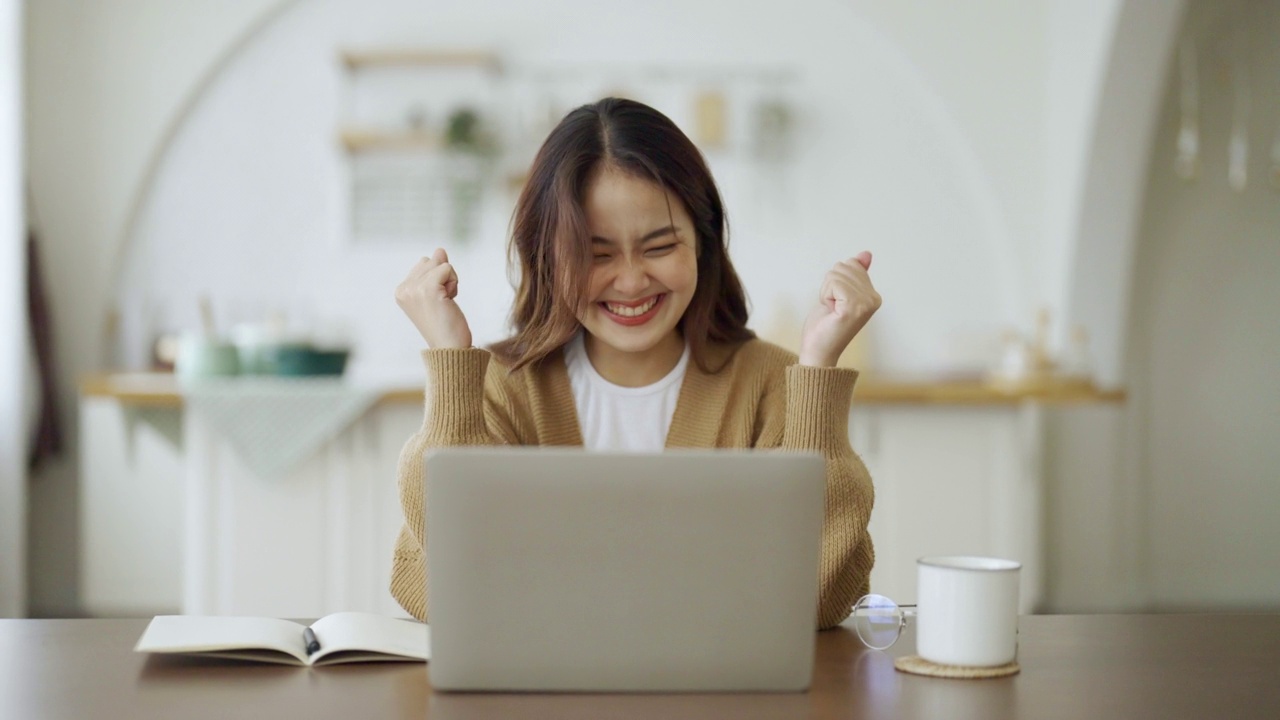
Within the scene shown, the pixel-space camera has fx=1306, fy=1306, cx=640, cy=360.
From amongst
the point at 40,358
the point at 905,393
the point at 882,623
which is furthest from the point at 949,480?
the point at 40,358

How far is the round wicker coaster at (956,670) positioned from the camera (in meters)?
1.00

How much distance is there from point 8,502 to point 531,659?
3583 mm

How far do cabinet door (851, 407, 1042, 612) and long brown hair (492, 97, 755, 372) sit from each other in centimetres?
178

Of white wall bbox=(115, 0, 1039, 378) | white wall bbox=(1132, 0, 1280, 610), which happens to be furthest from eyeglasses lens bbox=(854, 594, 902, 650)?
white wall bbox=(1132, 0, 1280, 610)

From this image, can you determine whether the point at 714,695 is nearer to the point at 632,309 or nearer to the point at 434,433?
the point at 434,433

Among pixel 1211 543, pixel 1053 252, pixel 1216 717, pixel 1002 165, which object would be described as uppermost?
pixel 1002 165

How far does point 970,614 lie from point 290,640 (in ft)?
1.79

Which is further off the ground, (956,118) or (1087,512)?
(956,118)

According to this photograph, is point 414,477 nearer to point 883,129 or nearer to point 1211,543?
point 883,129

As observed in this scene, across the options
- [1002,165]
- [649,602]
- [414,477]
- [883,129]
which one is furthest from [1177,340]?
[649,602]

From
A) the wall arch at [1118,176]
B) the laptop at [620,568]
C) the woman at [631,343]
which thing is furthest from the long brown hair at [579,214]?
the wall arch at [1118,176]

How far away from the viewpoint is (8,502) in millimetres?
3982

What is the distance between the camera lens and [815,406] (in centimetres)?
135

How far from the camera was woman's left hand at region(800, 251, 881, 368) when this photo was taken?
1.41 metres
